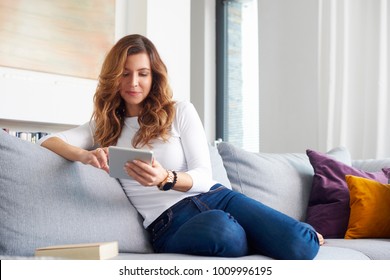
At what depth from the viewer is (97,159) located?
1847mm

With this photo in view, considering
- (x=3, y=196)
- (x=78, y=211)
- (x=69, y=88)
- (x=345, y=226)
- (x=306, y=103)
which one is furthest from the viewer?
(x=306, y=103)

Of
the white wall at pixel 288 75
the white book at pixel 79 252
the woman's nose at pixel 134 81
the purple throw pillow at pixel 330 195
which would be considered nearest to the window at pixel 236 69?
the white wall at pixel 288 75

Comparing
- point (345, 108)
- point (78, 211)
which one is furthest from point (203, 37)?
point (78, 211)

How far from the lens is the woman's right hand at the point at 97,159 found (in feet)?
6.05

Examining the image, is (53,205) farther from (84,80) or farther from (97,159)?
(84,80)

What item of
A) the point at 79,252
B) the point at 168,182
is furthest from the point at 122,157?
the point at 79,252

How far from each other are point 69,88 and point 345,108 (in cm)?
213

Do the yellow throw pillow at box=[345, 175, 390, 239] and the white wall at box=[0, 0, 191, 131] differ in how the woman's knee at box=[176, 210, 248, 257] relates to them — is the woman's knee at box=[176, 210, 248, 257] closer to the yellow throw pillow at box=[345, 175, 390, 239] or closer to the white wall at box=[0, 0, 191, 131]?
the yellow throw pillow at box=[345, 175, 390, 239]

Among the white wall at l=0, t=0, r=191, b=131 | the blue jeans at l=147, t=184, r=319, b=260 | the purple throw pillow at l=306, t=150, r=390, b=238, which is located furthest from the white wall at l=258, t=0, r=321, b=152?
the blue jeans at l=147, t=184, r=319, b=260

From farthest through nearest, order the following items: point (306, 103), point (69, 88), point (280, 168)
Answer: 1. point (306, 103)
2. point (69, 88)
3. point (280, 168)

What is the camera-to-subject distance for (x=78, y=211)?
182 centimetres

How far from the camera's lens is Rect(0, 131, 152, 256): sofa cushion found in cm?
169

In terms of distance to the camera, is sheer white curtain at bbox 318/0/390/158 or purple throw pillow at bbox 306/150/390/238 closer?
purple throw pillow at bbox 306/150/390/238

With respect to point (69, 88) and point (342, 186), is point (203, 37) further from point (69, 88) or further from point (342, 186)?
point (342, 186)
